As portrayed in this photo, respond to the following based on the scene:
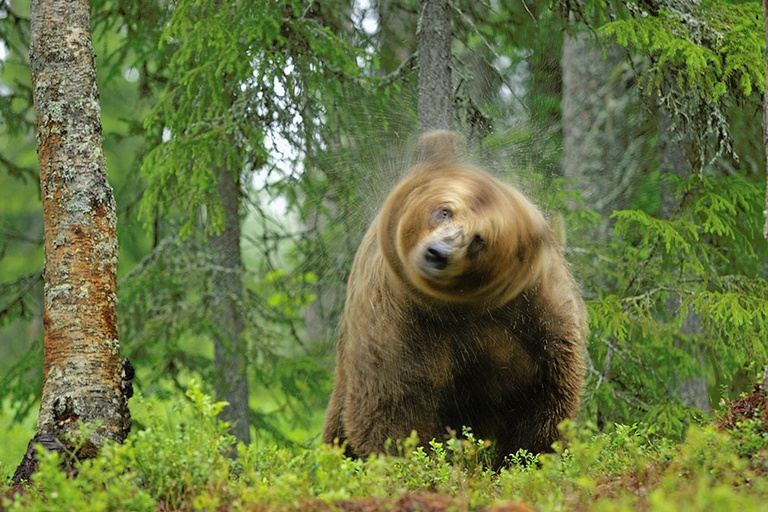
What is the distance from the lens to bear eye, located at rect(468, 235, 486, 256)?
3977 millimetres

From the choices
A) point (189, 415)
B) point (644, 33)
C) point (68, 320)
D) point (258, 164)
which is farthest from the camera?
point (258, 164)

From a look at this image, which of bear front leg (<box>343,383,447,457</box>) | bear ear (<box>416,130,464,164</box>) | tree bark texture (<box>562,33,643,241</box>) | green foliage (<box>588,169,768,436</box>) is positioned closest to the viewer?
bear ear (<box>416,130,464,164</box>)

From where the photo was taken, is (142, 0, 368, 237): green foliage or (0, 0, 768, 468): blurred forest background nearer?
A: (0, 0, 768, 468): blurred forest background

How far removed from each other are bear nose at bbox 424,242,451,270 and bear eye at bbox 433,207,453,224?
0.55 feet

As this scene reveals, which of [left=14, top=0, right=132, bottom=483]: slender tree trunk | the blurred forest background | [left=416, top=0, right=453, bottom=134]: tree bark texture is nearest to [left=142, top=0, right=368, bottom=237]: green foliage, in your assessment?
the blurred forest background

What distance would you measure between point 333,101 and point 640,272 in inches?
126

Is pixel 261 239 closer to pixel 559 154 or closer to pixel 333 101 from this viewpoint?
pixel 333 101

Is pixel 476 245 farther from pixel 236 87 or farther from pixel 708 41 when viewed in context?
pixel 236 87

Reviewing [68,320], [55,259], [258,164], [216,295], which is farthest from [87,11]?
[216,295]

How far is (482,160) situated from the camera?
4840 millimetres

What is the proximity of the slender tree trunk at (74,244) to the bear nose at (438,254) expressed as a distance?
206 cm

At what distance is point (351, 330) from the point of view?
5277 mm

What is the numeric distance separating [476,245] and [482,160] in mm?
998

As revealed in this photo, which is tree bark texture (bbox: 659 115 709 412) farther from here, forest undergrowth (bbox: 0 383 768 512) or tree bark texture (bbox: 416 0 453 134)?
forest undergrowth (bbox: 0 383 768 512)
